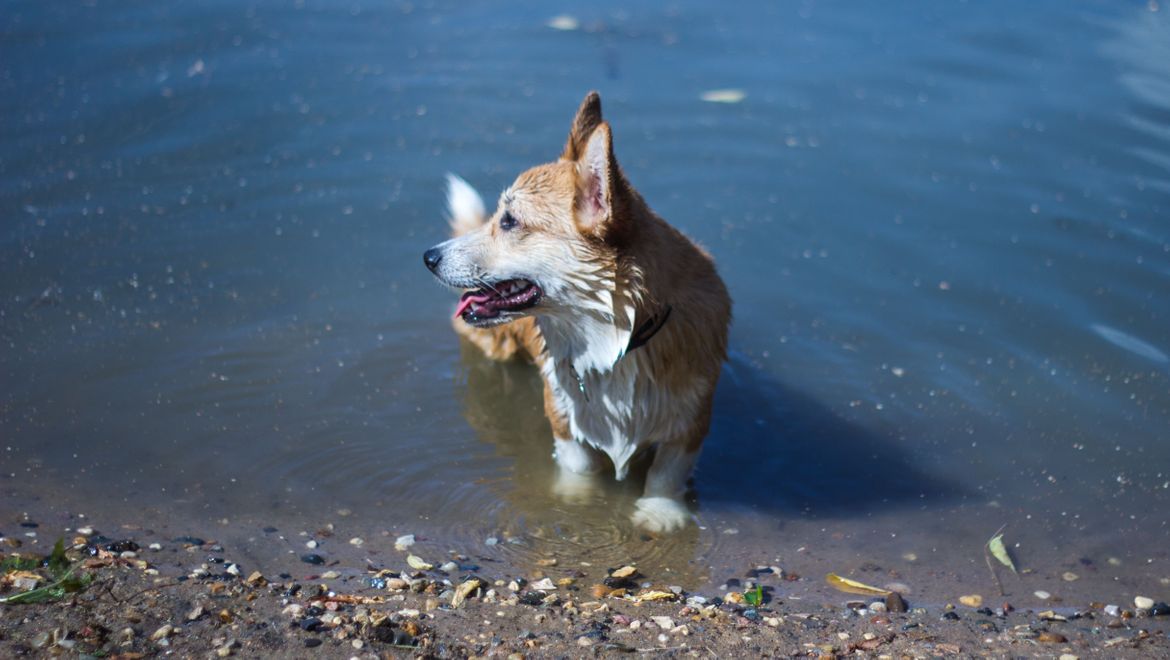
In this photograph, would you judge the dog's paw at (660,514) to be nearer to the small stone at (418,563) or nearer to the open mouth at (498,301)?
the small stone at (418,563)

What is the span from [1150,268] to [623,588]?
4.08 m

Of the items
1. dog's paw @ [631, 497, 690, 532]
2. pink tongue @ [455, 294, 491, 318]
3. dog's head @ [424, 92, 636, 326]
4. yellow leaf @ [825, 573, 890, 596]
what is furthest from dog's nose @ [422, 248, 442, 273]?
yellow leaf @ [825, 573, 890, 596]

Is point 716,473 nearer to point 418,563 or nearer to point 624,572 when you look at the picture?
point 624,572

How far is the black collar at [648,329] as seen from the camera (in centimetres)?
440

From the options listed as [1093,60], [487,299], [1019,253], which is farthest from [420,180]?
[1093,60]

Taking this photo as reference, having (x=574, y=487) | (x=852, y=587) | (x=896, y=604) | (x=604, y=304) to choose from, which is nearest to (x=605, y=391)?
(x=604, y=304)

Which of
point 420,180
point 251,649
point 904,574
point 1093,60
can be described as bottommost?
point 904,574

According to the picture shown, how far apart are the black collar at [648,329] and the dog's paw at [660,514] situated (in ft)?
2.72

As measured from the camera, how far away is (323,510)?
4.80 m

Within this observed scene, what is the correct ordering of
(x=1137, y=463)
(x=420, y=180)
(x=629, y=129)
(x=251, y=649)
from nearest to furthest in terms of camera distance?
(x=251, y=649), (x=1137, y=463), (x=420, y=180), (x=629, y=129)

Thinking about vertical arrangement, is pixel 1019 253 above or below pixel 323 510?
above

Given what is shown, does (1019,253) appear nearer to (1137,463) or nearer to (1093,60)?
(1137,463)

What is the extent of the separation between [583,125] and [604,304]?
78 centimetres

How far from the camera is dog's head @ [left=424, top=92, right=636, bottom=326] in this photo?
417 centimetres
